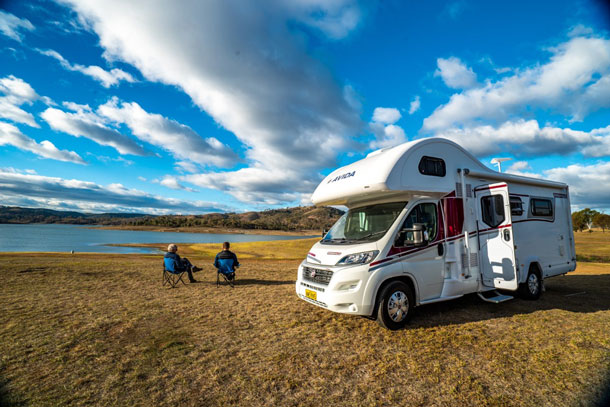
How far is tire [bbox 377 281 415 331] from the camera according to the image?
18.5 ft

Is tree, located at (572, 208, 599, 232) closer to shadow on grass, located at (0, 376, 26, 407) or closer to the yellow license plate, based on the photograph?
the yellow license plate

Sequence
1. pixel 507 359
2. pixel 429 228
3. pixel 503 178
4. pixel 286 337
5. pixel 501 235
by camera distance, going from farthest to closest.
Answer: pixel 503 178 → pixel 501 235 → pixel 429 228 → pixel 286 337 → pixel 507 359

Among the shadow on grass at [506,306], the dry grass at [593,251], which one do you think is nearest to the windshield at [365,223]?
the shadow on grass at [506,306]

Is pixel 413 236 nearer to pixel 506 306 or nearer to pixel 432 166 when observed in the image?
pixel 432 166

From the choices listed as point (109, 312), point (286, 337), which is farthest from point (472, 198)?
point (109, 312)

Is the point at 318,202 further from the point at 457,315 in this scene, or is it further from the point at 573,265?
the point at 573,265

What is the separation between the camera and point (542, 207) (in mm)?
8875

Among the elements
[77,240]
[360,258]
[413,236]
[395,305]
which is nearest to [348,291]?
[360,258]

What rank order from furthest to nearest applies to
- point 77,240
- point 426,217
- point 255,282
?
point 77,240 → point 255,282 → point 426,217

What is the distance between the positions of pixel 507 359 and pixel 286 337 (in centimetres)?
368

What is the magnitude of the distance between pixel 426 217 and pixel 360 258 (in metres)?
2.03

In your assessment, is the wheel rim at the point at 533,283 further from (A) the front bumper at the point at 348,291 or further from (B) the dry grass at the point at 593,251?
(B) the dry grass at the point at 593,251

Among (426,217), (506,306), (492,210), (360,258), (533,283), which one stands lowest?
(506,306)

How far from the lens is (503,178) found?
26.0 ft
